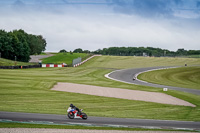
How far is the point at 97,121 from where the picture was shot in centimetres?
1997

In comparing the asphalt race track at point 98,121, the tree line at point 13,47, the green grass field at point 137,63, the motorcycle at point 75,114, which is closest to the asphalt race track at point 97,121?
the asphalt race track at point 98,121

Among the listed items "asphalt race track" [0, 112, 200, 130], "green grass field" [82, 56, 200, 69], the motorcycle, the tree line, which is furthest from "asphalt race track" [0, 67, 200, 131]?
the tree line

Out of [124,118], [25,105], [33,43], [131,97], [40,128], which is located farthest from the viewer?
[33,43]

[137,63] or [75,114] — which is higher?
[137,63]

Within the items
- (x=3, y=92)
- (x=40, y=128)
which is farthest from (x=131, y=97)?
(x=40, y=128)

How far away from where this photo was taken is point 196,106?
95.5 feet

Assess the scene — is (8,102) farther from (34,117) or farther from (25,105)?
(34,117)

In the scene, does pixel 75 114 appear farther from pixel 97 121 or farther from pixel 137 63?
pixel 137 63

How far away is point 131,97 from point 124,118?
38.5 ft

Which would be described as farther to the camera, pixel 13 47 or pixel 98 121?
pixel 13 47

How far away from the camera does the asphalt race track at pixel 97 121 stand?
749 inches

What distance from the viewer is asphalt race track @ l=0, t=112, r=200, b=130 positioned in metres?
19.0

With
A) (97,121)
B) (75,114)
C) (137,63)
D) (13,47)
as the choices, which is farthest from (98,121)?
(13,47)

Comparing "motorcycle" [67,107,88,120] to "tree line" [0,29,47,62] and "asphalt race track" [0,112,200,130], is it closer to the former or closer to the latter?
"asphalt race track" [0,112,200,130]
